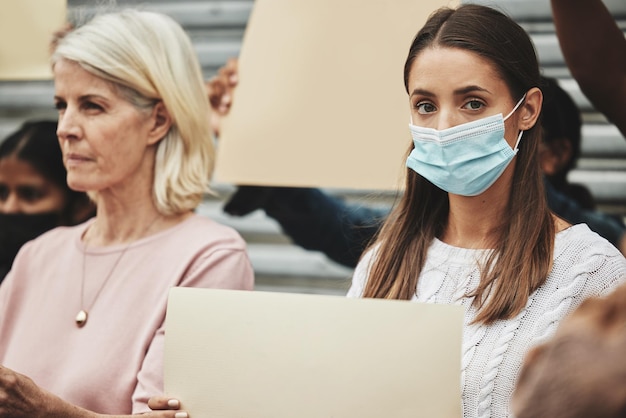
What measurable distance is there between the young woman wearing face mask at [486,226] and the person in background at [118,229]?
25.7 inches

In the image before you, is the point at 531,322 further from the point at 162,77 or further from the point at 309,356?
the point at 162,77

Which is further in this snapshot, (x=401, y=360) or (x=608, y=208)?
(x=608, y=208)

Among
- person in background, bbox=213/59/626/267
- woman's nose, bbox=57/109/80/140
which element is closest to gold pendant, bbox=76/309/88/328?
woman's nose, bbox=57/109/80/140

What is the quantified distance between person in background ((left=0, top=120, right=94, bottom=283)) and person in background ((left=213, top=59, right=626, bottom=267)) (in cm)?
73

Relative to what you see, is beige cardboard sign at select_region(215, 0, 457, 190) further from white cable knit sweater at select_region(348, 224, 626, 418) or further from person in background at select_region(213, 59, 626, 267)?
white cable knit sweater at select_region(348, 224, 626, 418)

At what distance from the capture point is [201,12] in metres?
3.93

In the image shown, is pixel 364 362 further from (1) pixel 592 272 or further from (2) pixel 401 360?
(1) pixel 592 272

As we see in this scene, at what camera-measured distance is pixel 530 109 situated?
7.64 ft

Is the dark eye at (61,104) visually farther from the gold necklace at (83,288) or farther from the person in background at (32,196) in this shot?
the person in background at (32,196)

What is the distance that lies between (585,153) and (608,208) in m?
0.20

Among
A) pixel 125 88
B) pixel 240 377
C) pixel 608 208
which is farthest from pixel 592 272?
pixel 125 88

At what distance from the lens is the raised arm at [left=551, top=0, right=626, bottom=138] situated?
256cm

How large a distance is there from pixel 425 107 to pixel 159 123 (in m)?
1.05

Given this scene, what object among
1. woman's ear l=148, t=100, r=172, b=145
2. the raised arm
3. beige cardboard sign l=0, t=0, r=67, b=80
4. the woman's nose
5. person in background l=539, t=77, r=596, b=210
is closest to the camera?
the raised arm
